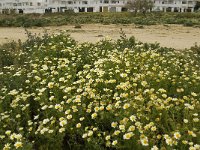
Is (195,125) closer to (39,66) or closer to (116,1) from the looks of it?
(39,66)

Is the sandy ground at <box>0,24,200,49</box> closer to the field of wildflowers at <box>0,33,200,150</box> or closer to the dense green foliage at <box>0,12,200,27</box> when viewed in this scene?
the dense green foliage at <box>0,12,200,27</box>

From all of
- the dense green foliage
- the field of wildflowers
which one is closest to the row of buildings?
the dense green foliage

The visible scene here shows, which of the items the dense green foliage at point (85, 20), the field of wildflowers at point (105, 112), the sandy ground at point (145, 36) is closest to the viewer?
the field of wildflowers at point (105, 112)

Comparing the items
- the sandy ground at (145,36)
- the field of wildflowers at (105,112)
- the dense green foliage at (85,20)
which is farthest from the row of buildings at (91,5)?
the field of wildflowers at (105,112)

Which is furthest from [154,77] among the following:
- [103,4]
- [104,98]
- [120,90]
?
[103,4]

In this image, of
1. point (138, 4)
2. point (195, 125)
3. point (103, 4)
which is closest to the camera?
point (195, 125)

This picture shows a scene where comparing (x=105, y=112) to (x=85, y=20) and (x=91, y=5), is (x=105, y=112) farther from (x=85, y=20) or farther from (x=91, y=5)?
(x=91, y=5)

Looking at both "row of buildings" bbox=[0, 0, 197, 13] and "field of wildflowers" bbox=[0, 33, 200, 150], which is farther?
"row of buildings" bbox=[0, 0, 197, 13]

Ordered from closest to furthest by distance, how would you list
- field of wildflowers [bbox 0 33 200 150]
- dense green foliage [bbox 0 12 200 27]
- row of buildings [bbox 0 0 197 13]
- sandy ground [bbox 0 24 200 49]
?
field of wildflowers [bbox 0 33 200 150], sandy ground [bbox 0 24 200 49], dense green foliage [bbox 0 12 200 27], row of buildings [bbox 0 0 197 13]

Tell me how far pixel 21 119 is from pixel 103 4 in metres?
85.4

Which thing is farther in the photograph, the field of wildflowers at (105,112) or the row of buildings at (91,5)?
the row of buildings at (91,5)

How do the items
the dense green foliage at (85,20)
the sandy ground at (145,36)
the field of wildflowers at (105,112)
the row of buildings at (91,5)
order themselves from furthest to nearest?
the row of buildings at (91,5) < the dense green foliage at (85,20) < the sandy ground at (145,36) < the field of wildflowers at (105,112)

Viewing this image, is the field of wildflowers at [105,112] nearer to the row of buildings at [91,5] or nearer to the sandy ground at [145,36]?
the sandy ground at [145,36]

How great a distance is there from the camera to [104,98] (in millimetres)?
4969
